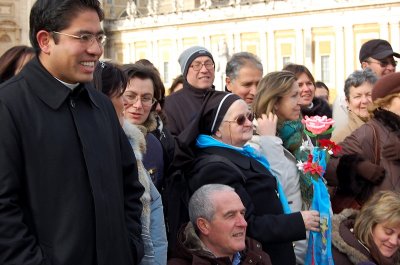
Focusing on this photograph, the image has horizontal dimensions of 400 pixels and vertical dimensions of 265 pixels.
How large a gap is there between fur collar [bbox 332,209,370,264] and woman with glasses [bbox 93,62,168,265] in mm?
1147

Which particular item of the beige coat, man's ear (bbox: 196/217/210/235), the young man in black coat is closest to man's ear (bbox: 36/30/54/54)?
the young man in black coat

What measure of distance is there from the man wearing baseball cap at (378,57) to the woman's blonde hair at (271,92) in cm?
239

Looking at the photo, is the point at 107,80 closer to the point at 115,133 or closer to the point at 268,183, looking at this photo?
the point at 115,133

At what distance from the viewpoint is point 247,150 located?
3.75 meters

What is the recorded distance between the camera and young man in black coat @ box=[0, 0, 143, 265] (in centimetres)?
224

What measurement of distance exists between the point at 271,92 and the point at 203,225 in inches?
49.4

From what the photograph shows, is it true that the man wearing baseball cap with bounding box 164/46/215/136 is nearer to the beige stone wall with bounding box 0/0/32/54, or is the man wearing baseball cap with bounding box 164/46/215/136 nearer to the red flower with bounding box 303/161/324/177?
the red flower with bounding box 303/161/324/177

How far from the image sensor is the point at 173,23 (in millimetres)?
36000

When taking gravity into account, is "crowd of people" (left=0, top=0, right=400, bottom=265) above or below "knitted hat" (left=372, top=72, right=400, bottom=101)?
below

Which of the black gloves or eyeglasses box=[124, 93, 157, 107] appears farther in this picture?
the black gloves

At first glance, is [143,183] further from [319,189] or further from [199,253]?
[319,189]

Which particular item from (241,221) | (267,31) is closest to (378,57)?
(241,221)

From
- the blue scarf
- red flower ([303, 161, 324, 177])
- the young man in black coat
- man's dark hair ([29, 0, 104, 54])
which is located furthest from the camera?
red flower ([303, 161, 324, 177])

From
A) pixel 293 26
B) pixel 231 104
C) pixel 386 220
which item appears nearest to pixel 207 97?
pixel 231 104
